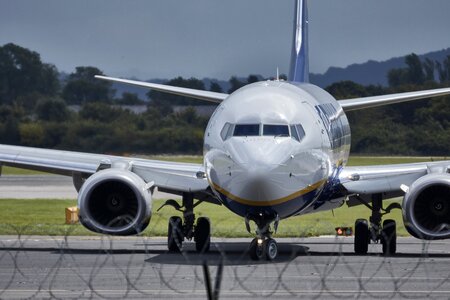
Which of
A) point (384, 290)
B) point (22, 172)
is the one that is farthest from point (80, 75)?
point (384, 290)

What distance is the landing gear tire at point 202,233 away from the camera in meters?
24.9

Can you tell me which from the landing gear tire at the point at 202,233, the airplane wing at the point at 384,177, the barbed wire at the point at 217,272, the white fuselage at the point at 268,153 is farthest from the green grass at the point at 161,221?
the white fuselage at the point at 268,153

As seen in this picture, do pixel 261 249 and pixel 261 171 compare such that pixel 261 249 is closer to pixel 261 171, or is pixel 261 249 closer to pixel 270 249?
pixel 270 249

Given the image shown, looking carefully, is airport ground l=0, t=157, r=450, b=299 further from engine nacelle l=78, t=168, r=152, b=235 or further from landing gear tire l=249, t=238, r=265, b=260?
engine nacelle l=78, t=168, r=152, b=235

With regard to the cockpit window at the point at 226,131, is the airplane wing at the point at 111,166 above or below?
below

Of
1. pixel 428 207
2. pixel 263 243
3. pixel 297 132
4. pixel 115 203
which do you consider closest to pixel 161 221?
pixel 115 203

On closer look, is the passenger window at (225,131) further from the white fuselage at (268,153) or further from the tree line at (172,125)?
the tree line at (172,125)

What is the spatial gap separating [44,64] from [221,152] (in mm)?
58073

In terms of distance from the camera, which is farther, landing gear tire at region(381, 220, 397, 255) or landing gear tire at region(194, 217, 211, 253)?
landing gear tire at region(194, 217, 211, 253)

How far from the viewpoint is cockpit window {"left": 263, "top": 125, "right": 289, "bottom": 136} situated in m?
21.6

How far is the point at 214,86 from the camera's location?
55.1m

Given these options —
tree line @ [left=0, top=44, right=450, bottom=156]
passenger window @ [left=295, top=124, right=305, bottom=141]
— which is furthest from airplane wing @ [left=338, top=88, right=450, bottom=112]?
tree line @ [left=0, top=44, right=450, bottom=156]

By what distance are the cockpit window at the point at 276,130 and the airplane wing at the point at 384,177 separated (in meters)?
3.44

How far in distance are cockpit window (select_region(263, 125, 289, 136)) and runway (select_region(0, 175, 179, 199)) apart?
20.6 metres
